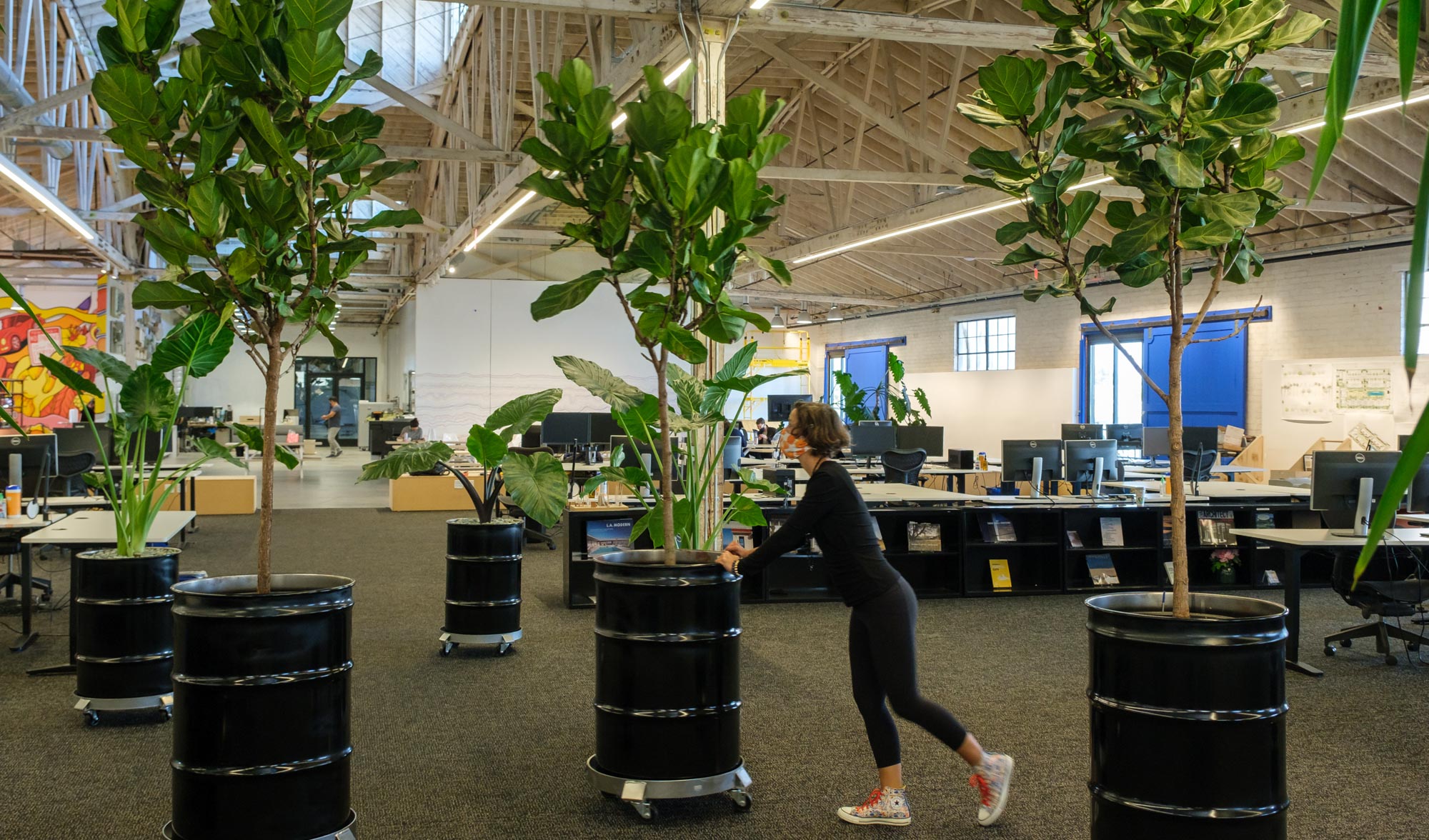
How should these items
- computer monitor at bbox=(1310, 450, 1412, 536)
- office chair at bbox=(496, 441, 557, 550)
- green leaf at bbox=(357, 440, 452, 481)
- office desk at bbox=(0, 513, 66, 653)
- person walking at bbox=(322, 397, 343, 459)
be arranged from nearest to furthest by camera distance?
green leaf at bbox=(357, 440, 452, 481) < computer monitor at bbox=(1310, 450, 1412, 536) < office desk at bbox=(0, 513, 66, 653) < office chair at bbox=(496, 441, 557, 550) < person walking at bbox=(322, 397, 343, 459)

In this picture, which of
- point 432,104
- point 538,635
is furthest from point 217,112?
point 432,104

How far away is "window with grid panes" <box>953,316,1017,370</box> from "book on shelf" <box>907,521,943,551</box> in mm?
12432

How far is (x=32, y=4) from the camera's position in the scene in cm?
971

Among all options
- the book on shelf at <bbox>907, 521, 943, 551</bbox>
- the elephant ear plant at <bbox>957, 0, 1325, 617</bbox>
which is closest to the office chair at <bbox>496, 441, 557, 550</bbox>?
the book on shelf at <bbox>907, 521, 943, 551</bbox>

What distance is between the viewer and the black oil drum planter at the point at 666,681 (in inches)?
141

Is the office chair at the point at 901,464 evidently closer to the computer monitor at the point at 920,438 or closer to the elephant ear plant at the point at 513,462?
the computer monitor at the point at 920,438

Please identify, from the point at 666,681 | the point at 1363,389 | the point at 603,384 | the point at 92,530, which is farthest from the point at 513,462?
the point at 1363,389

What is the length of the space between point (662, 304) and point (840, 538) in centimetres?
98

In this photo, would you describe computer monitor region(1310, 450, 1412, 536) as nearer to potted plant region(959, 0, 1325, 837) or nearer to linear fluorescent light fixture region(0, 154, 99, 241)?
potted plant region(959, 0, 1325, 837)

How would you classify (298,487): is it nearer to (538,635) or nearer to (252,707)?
(538,635)

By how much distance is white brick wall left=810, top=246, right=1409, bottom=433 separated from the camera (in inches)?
518

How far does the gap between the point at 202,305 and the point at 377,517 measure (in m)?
10.3

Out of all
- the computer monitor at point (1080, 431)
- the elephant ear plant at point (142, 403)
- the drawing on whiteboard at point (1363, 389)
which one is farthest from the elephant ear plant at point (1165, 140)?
the drawing on whiteboard at point (1363, 389)

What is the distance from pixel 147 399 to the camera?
15.4ft
